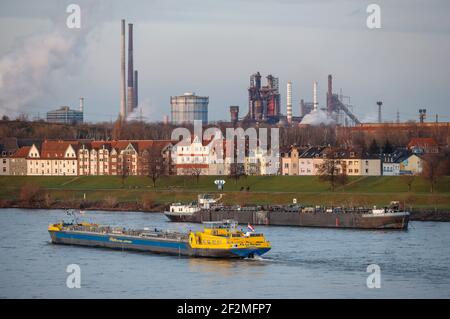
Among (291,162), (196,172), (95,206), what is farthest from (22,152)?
(95,206)

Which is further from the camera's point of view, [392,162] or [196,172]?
[392,162]

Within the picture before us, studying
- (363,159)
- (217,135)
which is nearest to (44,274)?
(363,159)

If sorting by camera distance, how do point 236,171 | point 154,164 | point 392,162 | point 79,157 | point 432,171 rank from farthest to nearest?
point 79,157
point 392,162
point 154,164
point 236,171
point 432,171

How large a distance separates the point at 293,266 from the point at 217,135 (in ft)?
294

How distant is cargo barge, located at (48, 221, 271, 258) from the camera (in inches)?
2638

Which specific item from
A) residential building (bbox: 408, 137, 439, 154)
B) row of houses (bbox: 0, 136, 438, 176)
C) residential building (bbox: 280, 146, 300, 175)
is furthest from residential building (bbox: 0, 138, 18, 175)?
residential building (bbox: 408, 137, 439, 154)

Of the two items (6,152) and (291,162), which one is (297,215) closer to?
(291,162)

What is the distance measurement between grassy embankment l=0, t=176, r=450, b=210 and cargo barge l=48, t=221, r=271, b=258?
101ft

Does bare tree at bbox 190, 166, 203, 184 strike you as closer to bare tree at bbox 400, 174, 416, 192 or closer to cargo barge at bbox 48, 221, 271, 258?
bare tree at bbox 400, 174, 416, 192

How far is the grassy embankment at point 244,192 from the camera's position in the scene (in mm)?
103688

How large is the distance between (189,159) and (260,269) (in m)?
Answer: 79.0

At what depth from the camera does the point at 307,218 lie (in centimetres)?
9112
